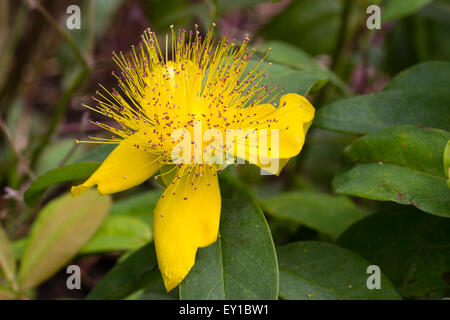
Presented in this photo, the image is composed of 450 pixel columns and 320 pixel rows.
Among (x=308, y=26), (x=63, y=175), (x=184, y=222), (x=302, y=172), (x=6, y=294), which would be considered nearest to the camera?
(x=184, y=222)

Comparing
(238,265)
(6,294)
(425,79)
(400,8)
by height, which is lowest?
(6,294)

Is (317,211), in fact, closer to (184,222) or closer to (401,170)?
(401,170)

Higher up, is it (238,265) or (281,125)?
(281,125)

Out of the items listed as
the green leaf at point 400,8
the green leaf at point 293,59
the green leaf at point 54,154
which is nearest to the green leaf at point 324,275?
the green leaf at point 293,59

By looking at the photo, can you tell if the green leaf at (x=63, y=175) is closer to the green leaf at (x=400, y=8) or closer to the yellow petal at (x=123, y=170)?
the yellow petal at (x=123, y=170)

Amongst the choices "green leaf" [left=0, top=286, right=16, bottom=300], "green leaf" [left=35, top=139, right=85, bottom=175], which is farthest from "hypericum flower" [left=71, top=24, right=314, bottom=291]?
"green leaf" [left=35, top=139, right=85, bottom=175]

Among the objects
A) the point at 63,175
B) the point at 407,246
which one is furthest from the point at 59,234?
the point at 407,246

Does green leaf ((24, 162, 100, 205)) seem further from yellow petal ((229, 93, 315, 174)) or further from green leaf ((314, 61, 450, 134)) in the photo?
green leaf ((314, 61, 450, 134))
